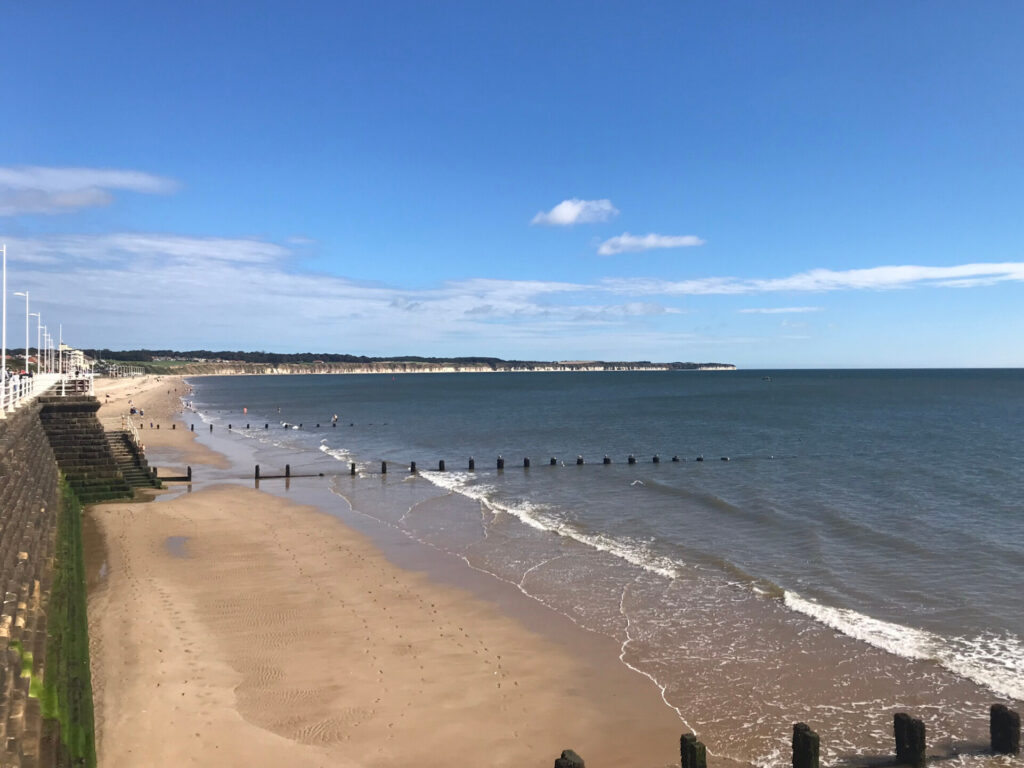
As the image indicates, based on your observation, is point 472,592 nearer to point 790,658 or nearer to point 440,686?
point 440,686

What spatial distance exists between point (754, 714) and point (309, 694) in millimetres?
7243

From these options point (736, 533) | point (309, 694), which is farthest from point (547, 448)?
point (309, 694)

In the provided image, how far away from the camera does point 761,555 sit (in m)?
21.3

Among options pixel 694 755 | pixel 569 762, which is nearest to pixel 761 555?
pixel 694 755

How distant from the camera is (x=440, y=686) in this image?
1270cm

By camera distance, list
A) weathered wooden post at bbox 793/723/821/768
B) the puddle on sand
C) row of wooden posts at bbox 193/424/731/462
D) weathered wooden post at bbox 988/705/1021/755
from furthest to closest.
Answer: row of wooden posts at bbox 193/424/731/462 → the puddle on sand → weathered wooden post at bbox 988/705/1021/755 → weathered wooden post at bbox 793/723/821/768

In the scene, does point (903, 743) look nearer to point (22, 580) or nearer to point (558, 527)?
point (22, 580)

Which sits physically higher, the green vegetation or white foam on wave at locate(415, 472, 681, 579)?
the green vegetation

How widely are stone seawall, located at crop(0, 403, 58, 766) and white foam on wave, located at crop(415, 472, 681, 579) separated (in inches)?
549

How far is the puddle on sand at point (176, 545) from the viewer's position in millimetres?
21138

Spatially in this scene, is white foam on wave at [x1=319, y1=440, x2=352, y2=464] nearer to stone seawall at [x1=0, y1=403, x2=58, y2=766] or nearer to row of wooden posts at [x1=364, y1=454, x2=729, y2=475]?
row of wooden posts at [x1=364, y1=454, x2=729, y2=475]

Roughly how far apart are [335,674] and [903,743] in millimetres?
8954

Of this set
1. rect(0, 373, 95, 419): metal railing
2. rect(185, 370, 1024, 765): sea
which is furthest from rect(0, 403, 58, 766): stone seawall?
rect(185, 370, 1024, 765): sea

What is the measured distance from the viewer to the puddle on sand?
2114 centimetres
